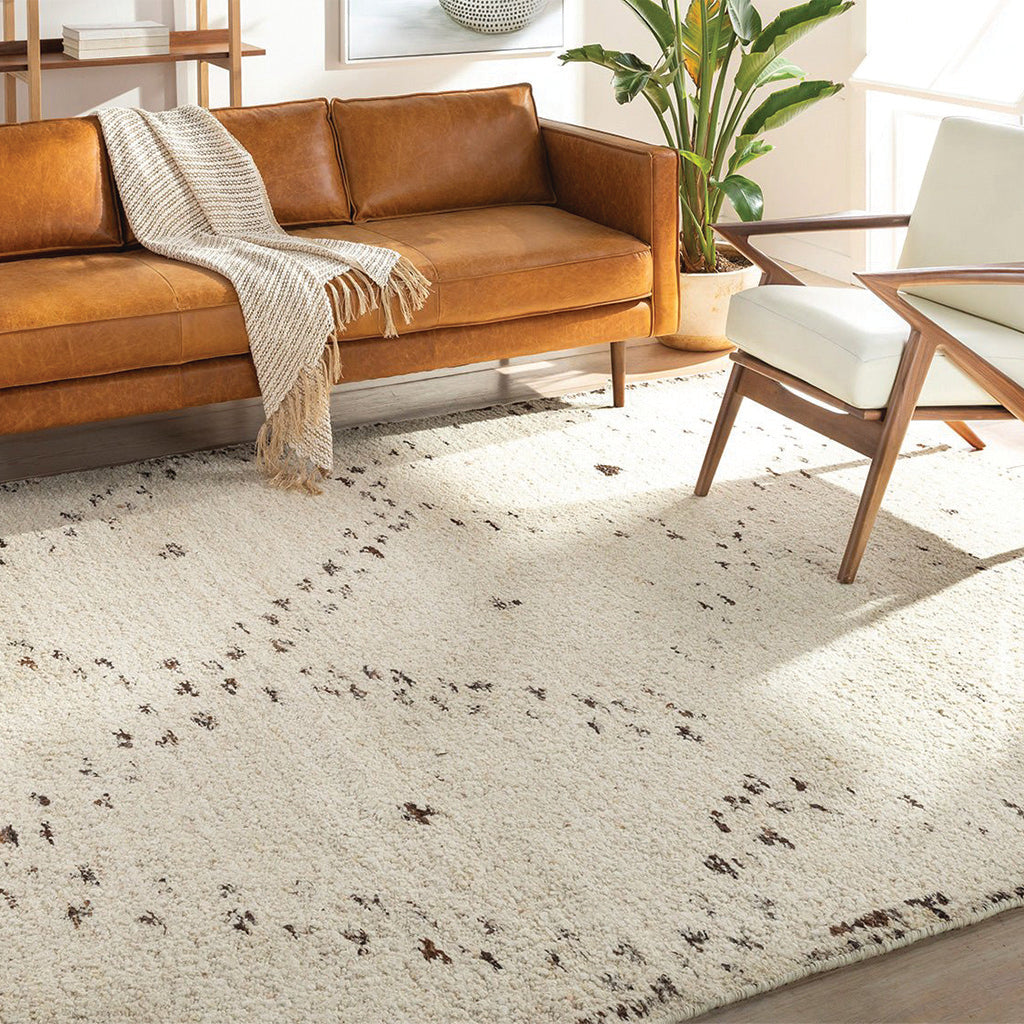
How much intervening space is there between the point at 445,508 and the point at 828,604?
91 centimetres

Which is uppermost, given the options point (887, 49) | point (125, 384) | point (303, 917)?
point (887, 49)

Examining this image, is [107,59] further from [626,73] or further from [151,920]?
[151,920]

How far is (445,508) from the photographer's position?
10.2ft

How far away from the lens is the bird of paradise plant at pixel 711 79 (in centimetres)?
388

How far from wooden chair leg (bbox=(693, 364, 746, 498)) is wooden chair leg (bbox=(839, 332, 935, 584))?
0.45 metres

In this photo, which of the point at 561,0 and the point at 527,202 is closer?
the point at 527,202

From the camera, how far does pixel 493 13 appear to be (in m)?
5.04

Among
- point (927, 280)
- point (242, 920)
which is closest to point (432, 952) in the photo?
point (242, 920)

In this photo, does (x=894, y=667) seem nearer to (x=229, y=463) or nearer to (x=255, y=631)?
(x=255, y=631)

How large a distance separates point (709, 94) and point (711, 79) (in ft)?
0.18

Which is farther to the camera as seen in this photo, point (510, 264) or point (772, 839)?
point (510, 264)

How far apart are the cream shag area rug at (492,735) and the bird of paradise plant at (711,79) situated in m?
1.14

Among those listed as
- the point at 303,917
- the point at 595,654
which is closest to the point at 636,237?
the point at 595,654

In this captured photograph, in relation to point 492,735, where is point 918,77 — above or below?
above
